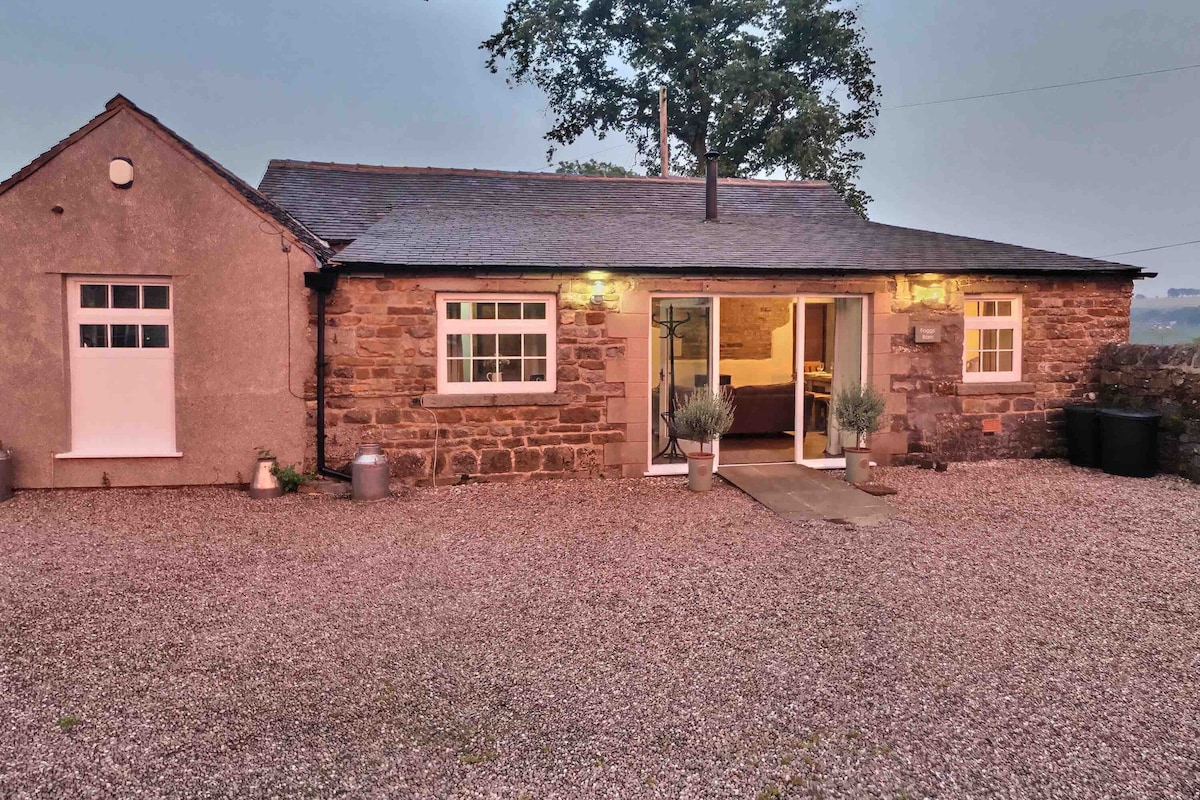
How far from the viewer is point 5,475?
301 inches

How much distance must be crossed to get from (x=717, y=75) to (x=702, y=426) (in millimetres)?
15571

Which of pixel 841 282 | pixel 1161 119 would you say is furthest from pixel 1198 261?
pixel 841 282

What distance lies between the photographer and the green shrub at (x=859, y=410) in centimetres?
863

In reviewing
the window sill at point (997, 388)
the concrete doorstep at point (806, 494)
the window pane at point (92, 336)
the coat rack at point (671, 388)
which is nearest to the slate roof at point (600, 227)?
the coat rack at point (671, 388)

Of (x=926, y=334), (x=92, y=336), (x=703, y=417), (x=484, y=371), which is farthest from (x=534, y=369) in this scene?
(x=926, y=334)

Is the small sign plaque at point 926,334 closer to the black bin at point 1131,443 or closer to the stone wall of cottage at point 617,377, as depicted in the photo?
the stone wall of cottage at point 617,377

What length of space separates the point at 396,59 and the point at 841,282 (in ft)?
441

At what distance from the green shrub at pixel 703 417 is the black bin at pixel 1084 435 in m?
5.08

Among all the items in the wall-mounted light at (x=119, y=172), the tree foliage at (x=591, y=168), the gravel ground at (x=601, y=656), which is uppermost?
the tree foliage at (x=591, y=168)

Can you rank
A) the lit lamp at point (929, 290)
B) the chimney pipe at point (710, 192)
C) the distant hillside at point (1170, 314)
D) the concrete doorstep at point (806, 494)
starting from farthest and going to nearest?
the distant hillside at point (1170, 314), the chimney pipe at point (710, 192), the lit lamp at point (929, 290), the concrete doorstep at point (806, 494)

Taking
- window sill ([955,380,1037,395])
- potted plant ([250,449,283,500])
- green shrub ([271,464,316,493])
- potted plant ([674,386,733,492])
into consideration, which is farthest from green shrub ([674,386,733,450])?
potted plant ([250,449,283,500])

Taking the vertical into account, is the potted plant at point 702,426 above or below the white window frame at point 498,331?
below

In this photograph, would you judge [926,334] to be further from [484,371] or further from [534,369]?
[484,371]

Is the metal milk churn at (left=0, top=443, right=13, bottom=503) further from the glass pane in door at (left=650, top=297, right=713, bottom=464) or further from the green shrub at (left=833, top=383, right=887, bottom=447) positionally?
the green shrub at (left=833, top=383, right=887, bottom=447)
